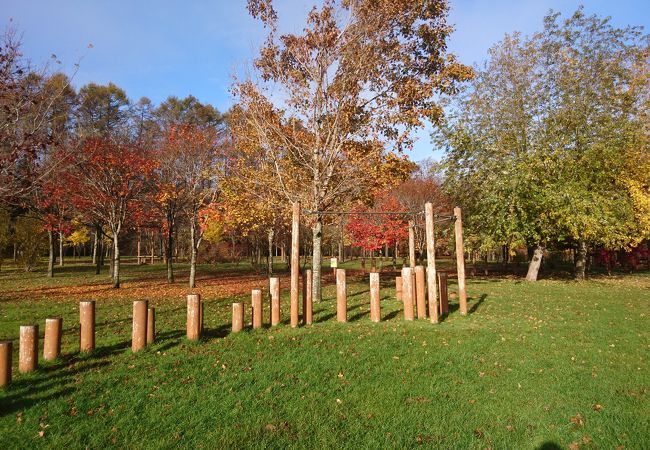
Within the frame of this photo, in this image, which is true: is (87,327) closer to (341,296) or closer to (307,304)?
(307,304)

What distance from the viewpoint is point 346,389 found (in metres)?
5.28

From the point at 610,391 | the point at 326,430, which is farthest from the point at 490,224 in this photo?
the point at 326,430

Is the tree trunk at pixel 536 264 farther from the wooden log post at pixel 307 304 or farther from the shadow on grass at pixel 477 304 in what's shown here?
the wooden log post at pixel 307 304

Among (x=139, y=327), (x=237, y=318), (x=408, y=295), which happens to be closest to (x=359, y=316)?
(x=408, y=295)

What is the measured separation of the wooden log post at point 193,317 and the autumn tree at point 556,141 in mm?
16230

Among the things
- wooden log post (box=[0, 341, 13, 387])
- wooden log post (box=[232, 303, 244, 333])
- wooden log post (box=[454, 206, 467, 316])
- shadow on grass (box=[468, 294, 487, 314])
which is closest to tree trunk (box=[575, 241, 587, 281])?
shadow on grass (box=[468, 294, 487, 314])

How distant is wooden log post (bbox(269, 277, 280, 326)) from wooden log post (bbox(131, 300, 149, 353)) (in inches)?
103

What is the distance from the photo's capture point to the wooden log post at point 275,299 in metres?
8.80

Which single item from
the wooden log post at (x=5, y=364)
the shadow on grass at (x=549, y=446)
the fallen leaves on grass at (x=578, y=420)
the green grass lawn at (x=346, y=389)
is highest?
the wooden log post at (x=5, y=364)

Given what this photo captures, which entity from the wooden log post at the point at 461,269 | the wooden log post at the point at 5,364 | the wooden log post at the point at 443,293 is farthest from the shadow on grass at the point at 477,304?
the wooden log post at the point at 5,364

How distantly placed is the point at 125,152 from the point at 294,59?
8.24m

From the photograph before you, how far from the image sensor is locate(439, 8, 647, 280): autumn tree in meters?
19.4

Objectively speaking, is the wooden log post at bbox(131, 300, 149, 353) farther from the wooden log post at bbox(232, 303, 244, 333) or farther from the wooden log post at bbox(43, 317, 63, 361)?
the wooden log post at bbox(232, 303, 244, 333)

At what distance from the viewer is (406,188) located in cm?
3316
